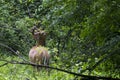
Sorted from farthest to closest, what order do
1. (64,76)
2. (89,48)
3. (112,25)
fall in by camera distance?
(64,76) → (89,48) → (112,25)

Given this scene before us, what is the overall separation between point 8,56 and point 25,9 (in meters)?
2.65

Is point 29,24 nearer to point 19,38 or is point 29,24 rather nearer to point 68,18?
point 19,38

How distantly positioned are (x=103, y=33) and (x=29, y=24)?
7852mm

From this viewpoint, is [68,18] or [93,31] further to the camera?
[68,18]

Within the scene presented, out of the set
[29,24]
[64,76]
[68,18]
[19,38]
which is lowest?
[19,38]

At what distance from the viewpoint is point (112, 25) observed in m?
2.95

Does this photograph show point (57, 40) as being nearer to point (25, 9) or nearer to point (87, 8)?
point (25, 9)

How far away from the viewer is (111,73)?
3.14 m

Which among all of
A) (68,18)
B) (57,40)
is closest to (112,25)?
(68,18)

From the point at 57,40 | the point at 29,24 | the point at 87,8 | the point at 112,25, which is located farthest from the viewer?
the point at 29,24

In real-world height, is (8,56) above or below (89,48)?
below

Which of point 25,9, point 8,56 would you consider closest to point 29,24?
point 8,56

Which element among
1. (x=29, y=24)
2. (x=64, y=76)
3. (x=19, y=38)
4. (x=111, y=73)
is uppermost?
(x=111, y=73)

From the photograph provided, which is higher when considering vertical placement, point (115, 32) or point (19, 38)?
point (115, 32)
